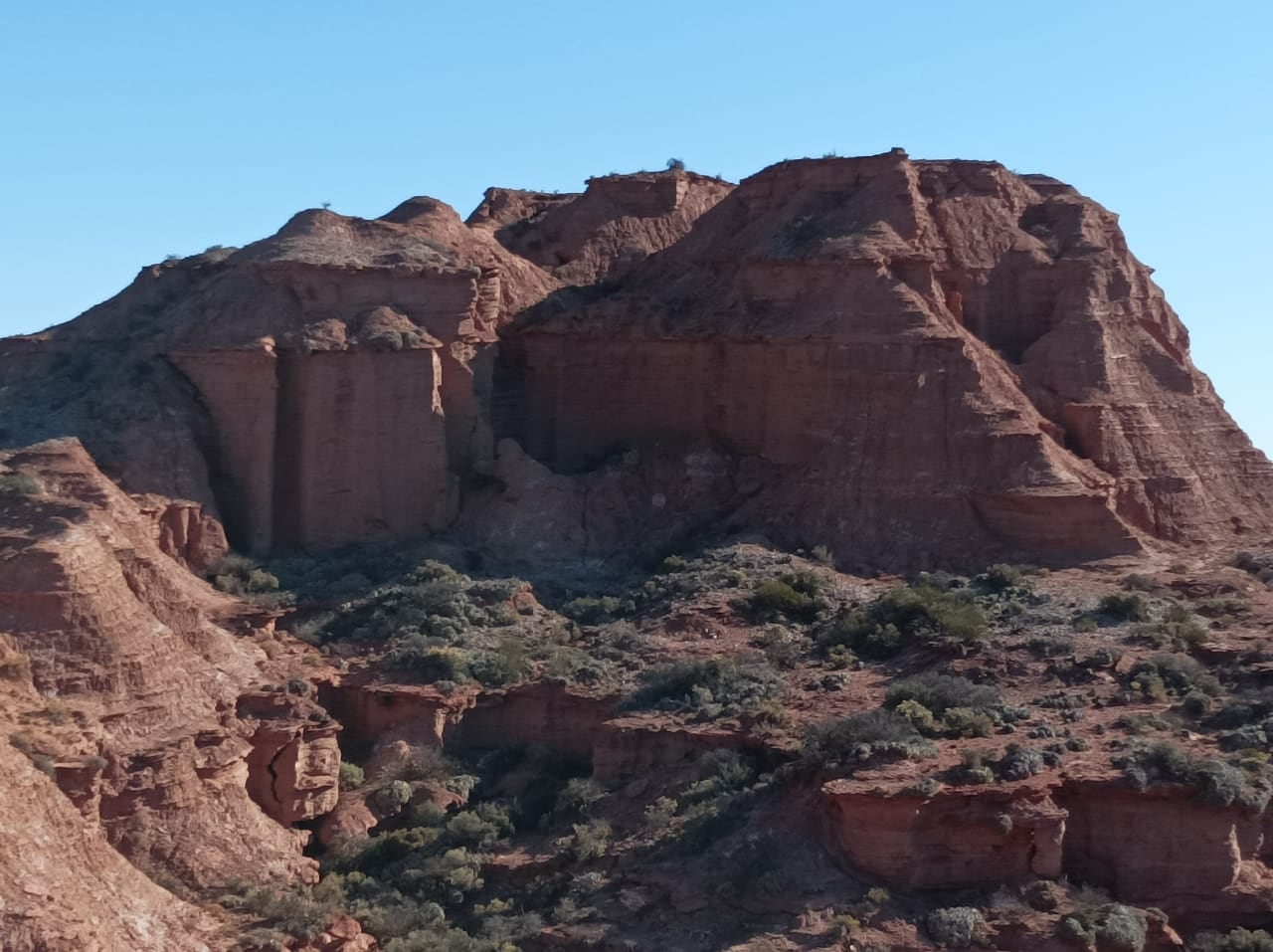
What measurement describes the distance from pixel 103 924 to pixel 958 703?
12280mm

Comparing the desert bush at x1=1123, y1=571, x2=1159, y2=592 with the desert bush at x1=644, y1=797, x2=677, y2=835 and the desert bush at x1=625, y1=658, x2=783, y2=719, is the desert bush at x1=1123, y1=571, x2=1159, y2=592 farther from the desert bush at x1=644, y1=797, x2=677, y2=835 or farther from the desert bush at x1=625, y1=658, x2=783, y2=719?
the desert bush at x1=644, y1=797, x2=677, y2=835

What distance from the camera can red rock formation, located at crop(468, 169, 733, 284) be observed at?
43.4 meters

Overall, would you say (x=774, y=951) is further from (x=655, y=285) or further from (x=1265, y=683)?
(x=655, y=285)

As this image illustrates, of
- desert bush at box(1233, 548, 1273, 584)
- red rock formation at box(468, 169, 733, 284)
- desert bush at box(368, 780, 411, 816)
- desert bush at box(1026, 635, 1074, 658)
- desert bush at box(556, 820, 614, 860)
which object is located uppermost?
red rock formation at box(468, 169, 733, 284)

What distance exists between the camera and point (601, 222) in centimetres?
4406

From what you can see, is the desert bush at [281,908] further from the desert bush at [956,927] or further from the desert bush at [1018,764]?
the desert bush at [1018,764]

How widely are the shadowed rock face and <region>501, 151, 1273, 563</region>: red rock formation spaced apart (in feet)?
0.20

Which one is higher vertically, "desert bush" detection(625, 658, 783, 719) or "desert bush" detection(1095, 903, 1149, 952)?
"desert bush" detection(625, 658, 783, 719)

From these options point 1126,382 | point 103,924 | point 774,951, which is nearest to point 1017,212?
point 1126,382

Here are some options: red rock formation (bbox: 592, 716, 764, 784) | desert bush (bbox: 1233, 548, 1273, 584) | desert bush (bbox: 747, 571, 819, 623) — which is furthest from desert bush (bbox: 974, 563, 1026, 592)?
red rock formation (bbox: 592, 716, 764, 784)

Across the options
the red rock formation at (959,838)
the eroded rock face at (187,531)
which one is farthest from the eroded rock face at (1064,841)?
the eroded rock face at (187,531)

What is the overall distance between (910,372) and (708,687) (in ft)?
30.8

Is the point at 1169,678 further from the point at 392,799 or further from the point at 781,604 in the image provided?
the point at 392,799

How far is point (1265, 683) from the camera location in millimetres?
27266
